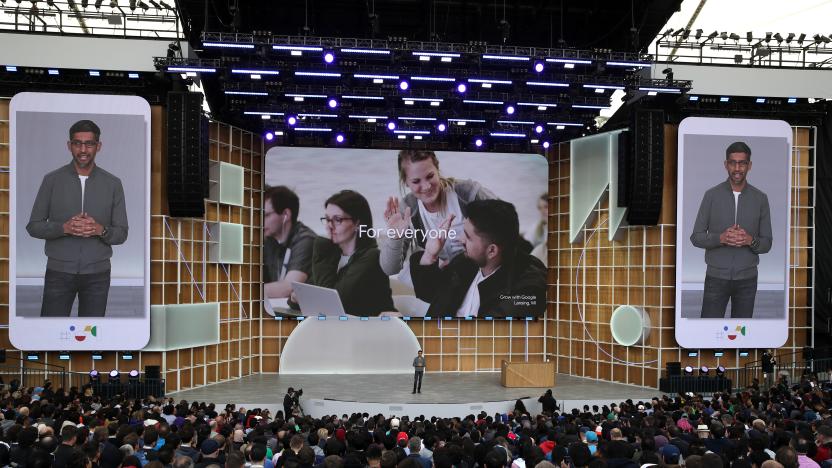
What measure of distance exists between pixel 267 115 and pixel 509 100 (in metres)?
8.38

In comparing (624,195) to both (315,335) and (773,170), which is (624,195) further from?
(315,335)

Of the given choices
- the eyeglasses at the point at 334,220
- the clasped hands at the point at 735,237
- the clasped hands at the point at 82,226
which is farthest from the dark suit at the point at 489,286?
the clasped hands at the point at 82,226

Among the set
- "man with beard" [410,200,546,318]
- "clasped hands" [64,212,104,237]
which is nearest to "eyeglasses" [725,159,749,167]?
"man with beard" [410,200,546,318]

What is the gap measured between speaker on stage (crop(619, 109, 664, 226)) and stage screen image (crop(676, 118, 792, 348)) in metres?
1.04

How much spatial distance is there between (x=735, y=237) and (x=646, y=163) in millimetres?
4163

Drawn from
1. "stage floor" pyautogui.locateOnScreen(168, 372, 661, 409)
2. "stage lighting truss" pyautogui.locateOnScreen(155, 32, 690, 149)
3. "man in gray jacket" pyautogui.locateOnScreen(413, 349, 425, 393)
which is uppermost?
"stage lighting truss" pyautogui.locateOnScreen(155, 32, 690, 149)

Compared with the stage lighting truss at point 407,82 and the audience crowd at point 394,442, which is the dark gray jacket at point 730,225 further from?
the audience crowd at point 394,442

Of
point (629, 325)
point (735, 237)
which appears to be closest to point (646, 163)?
point (735, 237)

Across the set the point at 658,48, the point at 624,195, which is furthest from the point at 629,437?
the point at 658,48

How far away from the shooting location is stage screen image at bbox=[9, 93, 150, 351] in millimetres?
23828

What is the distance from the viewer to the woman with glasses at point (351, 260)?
30.0 m

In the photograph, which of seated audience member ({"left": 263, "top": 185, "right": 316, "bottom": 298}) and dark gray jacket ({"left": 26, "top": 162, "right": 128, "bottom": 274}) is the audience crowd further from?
seated audience member ({"left": 263, "top": 185, "right": 316, "bottom": 298})

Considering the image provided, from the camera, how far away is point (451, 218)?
101ft

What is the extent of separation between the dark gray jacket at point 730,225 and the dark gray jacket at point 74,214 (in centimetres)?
1886
